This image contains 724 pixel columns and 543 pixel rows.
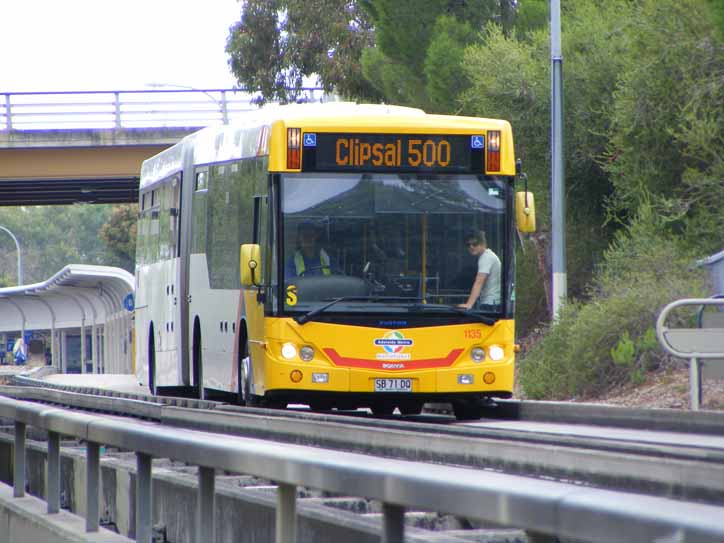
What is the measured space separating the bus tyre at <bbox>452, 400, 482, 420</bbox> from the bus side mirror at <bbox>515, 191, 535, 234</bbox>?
2.33m

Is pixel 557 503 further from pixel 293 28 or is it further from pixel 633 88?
pixel 293 28

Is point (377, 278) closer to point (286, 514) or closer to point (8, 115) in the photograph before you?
point (286, 514)

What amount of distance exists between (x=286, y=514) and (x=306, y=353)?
10521 mm

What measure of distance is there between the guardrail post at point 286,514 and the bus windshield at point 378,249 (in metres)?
10.5

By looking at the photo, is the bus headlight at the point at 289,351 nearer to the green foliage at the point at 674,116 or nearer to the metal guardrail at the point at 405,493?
the metal guardrail at the point at 405,493

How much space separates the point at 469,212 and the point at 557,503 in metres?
12.6

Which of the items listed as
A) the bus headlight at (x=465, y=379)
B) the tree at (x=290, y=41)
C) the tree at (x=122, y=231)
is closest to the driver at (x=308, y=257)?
the bus headlight at (x=465, y=379)

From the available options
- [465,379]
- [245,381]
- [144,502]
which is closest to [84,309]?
[245,381]

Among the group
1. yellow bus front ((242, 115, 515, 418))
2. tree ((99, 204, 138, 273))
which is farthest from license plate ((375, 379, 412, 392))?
tree ((99, 204, 138, 273))

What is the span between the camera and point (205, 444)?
17.5ft

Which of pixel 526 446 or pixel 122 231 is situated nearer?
pixel 526 446

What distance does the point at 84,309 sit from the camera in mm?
58531

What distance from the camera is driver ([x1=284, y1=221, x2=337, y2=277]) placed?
15.4 metres

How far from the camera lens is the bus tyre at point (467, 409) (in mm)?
16625
